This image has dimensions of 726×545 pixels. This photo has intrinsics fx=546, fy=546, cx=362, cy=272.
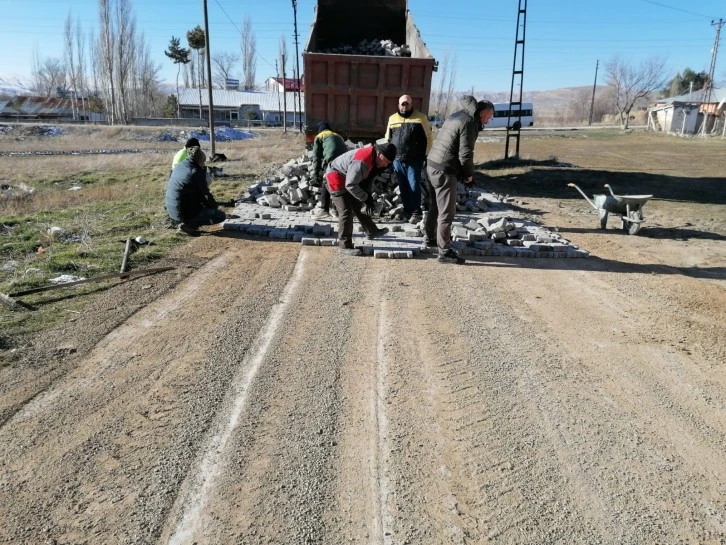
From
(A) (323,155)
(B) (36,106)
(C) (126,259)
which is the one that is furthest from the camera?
(B) (36,106)

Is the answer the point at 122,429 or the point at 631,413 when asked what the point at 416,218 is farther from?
the point at 122,429

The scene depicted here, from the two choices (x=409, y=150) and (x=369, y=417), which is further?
(x=409, y=150)

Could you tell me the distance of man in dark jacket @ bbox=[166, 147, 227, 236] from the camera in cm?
782

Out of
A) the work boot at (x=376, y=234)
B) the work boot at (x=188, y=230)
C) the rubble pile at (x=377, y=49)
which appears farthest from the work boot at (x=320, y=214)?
the rubble pile at (x=377, y=49)

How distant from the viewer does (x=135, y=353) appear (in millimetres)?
4191

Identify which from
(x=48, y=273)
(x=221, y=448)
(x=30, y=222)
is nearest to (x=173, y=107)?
(x=30, y=222)

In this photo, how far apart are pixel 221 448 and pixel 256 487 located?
407 mm

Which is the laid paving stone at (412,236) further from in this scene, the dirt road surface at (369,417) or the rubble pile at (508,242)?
the dirt road surface at (369,417)

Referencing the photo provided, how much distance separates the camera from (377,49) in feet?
39.7

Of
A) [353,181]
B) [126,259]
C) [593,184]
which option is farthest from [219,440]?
[593,184]

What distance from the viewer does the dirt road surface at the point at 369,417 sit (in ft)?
8.36

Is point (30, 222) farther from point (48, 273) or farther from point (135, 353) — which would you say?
point (135, 353)

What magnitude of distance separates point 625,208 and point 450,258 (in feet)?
12.0

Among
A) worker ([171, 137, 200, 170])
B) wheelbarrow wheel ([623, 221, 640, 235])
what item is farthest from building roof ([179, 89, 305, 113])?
wheelbarrow wheel ([623, 221, 640, 235])
